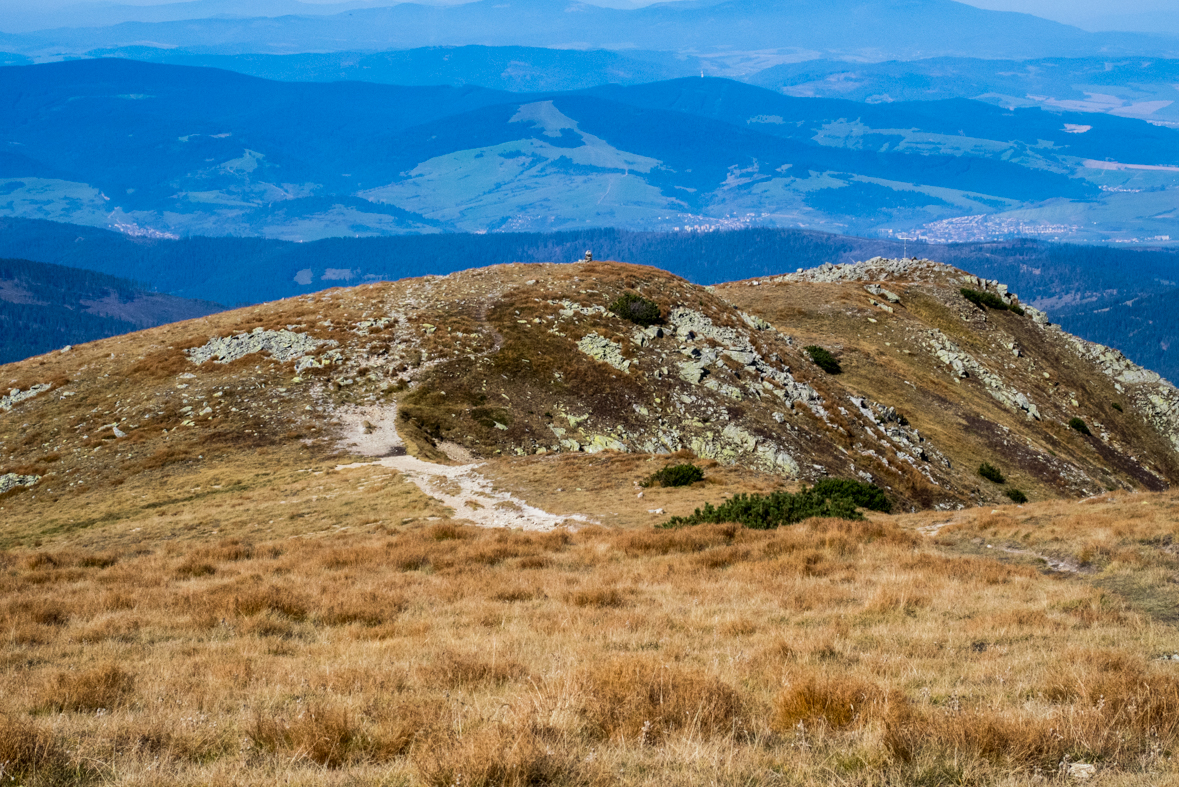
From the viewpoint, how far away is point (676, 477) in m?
28.7

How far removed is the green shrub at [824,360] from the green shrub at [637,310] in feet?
45.1

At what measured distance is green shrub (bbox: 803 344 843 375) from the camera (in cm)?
5619

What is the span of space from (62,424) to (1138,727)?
44.2 m

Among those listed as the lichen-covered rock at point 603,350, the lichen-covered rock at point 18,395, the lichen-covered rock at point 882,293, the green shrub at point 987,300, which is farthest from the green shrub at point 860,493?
the green shrub at point 987,300

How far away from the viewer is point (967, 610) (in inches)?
490

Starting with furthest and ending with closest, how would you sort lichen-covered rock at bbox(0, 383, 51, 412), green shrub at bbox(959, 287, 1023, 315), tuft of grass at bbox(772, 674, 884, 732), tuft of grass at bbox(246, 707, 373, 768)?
1. green shrub at bbox(959, 287, 1023, 315)
2. lichen-covered rock at bbox(0, 383, 51, 412)
3. tuft of grass at bbox(772, 674, 884, 732)
4. tuft of grass at bbox(246, 707, 373, 768)

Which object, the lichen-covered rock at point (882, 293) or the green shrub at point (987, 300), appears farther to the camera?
the green shrub at point (987, 300)

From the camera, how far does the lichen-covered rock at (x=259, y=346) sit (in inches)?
1729

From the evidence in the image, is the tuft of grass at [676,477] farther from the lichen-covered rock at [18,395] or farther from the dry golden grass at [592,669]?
the lichen-covered rock at [18,395]

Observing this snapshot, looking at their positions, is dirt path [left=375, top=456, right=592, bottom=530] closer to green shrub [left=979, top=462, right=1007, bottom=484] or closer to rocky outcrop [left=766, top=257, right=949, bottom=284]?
green shrub [left=979, top=462, right=1007, bottom=484]

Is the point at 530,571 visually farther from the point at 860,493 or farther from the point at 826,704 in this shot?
the point at 860,493

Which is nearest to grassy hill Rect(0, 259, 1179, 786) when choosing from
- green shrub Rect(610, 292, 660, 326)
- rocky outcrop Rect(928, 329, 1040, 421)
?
green shrub Rect(610, 292, 660, 326)

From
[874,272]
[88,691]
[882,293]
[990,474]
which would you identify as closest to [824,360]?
[990,474]

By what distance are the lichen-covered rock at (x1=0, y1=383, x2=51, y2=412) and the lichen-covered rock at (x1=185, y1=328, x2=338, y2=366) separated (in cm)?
743
